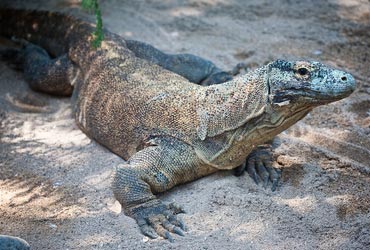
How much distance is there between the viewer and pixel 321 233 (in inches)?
157

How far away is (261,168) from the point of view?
4.78 m

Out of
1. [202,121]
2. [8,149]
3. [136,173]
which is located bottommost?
[8,149]

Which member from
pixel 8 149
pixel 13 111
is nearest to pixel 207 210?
pixel 8 149

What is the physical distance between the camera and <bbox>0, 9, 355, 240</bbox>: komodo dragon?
4.11 m

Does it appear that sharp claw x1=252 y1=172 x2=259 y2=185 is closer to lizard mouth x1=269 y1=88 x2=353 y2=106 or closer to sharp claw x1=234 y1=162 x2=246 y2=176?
sharp claw x1=234 y1=162 x2=246 y2=176

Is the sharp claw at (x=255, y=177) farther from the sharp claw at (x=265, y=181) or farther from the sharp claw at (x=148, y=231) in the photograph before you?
the sharp claw at (x=148, y=231)

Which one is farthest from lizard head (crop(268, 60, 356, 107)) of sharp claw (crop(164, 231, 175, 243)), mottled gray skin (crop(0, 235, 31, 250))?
mottled gray skin (crop(0, 235, 31, 250))

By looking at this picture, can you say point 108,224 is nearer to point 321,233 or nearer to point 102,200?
point 102,200

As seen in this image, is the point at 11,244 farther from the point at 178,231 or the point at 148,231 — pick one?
the point at 178,231

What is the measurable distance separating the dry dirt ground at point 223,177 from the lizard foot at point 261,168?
0.26ft

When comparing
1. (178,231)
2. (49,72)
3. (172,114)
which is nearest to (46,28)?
(49,72)

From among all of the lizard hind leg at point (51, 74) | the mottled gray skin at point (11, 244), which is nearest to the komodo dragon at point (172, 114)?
the lizard hind leg at point (51, 74)

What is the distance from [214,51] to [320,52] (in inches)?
49.7

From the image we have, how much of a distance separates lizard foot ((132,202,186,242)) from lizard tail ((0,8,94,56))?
8.32 feet
